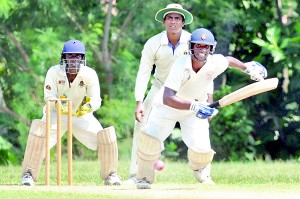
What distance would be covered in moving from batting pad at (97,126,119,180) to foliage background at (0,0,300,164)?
18.4ft

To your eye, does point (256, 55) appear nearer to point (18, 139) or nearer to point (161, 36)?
point (18, 139)

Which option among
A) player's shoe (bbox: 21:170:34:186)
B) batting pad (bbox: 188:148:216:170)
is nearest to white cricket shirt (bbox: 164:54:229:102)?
batting pad (bbox: 188:148:216:170)

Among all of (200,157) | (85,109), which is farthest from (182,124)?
(85,109)

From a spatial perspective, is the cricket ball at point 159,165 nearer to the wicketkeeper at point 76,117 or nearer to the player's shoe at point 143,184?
the player's shoe at point 143,184

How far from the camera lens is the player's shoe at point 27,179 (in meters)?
11.5

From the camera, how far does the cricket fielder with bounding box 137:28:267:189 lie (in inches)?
426

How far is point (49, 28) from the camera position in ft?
58.5

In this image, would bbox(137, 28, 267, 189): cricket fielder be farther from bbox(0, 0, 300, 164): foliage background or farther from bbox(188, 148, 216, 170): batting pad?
bbox(0, 0, 300, 164): foliage background

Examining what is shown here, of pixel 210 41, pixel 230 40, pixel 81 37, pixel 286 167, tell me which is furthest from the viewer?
pixel 230 40

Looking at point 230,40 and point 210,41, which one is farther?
point 230,40

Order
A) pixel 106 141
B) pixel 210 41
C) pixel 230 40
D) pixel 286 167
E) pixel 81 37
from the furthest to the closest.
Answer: pixel 230 40
pixel 81 37
pixel 286 167
pixel 106 141
pixel 210 41

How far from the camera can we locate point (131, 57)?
717 inches

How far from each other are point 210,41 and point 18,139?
7475 millimetres

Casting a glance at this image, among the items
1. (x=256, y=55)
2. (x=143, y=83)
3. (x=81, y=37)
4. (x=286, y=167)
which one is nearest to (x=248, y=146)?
(x=256, y=55)
